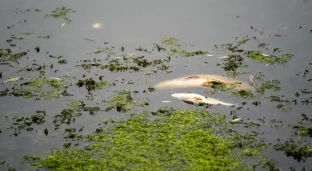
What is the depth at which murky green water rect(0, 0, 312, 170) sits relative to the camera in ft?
11.0

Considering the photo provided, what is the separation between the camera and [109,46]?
491cm

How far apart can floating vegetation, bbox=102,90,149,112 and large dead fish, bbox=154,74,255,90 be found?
0.34m

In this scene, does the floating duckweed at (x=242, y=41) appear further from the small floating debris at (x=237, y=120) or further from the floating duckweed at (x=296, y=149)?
the floating duckweed at (x=296, y=149)

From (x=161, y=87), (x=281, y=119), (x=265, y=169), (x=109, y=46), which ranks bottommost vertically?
(x=265, y=169)

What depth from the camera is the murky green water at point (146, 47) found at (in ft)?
11.0

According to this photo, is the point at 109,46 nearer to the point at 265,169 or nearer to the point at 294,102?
the point at 294,102

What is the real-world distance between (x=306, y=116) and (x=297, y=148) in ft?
1.63

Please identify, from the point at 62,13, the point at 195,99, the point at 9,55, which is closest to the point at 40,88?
the point at 9,55

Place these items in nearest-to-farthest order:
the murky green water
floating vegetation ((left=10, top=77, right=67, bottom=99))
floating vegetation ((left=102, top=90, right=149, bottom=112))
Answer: the murky green water, floating vegetation ((left=102, top=90, right=149, bottom=112)), floating vegetation ((left=10, top=77, right=67, bottom=99))

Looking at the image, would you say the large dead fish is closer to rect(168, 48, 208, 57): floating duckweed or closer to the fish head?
the fish head

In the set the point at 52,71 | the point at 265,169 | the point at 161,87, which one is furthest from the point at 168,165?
the point at 52,71

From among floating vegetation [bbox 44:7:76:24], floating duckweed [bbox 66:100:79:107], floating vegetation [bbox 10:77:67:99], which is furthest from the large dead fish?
floating vegetation [bbox 44:7:76:24]

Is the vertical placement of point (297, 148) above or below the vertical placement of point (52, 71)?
below

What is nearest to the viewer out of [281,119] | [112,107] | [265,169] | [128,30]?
[265,169]
